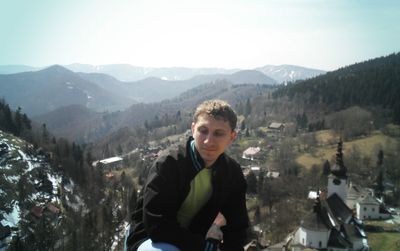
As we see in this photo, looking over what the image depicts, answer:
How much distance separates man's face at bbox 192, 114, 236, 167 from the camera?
313 cm

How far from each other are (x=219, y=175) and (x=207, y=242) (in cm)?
61

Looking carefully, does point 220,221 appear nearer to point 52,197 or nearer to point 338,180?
point 338,180

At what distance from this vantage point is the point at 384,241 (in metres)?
32.2

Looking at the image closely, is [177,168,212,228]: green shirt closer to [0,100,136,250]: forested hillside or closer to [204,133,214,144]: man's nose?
[204,133,214,144]: man's nose

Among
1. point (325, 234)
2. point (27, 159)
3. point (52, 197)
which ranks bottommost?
point (52, 197)

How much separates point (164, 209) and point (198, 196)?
15.8 inches

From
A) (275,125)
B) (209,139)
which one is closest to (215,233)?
(209,139)

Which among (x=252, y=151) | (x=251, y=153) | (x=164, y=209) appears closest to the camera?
(x=164, y=209)

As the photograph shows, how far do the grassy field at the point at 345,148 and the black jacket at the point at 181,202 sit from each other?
76.6 metres

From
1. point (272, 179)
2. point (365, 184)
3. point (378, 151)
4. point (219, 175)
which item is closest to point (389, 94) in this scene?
point (378, 151)

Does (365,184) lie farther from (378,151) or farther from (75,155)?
(75,155)

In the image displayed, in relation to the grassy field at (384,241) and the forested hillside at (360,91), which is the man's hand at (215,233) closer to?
the grassy field at (384,241)

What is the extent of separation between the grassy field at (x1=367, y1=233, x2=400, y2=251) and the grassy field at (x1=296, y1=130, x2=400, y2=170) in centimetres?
4213

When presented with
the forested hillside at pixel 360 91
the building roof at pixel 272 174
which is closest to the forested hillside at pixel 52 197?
the building roof at pixel 272 174
